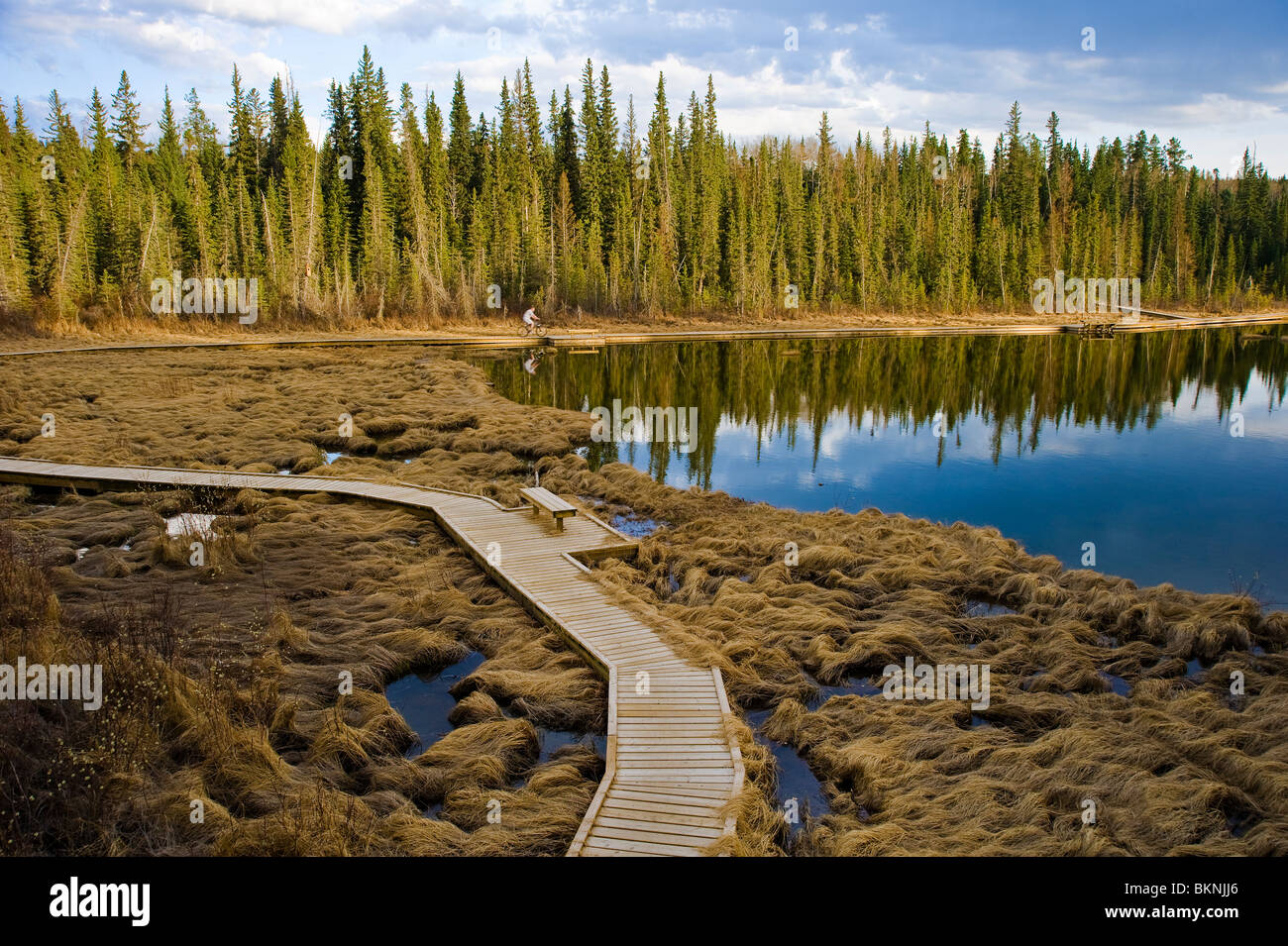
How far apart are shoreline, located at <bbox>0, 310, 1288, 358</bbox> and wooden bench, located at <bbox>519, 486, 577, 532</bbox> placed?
2914cm

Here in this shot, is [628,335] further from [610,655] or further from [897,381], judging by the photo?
[610,655]

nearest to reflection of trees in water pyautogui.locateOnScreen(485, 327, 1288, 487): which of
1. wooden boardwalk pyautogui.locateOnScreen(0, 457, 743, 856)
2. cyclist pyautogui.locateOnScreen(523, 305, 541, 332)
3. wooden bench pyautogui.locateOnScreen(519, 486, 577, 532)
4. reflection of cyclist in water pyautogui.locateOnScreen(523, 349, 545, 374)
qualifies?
reflection of cyclist in water pyautogui.locateOnScreen(523, 349, 545, 374)

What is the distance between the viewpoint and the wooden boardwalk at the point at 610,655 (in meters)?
6.73

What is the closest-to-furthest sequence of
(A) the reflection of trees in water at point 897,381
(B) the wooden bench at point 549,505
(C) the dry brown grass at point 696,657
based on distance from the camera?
(C) the dry brown grass at point 696,657 < (B) the wooden bench at point 549,505 < (A) the reflection of trees in water at point 897,381

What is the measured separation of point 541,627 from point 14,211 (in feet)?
157

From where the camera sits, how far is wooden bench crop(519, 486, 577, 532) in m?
14.6

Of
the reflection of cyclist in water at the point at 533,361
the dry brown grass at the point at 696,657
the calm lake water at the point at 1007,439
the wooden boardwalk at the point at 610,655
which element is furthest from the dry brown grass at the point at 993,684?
the reflection of cyclist in water at the point at 533,361

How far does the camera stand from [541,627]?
11.2 metres

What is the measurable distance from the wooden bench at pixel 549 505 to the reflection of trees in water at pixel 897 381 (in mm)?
6024

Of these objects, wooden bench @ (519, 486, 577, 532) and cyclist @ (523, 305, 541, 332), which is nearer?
wooden bench @ (519, 486, 577, 532)

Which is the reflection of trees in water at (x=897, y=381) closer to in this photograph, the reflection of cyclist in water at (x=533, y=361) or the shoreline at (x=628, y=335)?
the reflection of cyclist in water at (x=533, y=361)

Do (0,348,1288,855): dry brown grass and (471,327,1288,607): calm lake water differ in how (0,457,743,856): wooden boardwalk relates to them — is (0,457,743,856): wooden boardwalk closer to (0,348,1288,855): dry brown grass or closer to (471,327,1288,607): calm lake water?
(0,348,1288,855): dry brown grass

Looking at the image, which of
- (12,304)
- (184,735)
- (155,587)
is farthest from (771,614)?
(12,304)
